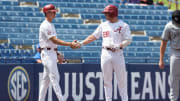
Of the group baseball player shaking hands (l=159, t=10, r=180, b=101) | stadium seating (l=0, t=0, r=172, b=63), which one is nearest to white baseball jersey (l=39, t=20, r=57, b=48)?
baseball player shaking hands (l=159, t=10, r=180, b=101)

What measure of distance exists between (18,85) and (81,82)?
1.50 metres

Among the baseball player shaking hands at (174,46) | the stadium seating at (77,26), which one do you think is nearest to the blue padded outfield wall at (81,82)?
the stadium seating at (77,26)

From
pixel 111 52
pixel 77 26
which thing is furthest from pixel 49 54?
pixel 77 26

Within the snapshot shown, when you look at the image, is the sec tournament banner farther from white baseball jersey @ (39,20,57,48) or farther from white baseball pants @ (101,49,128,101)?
white baseball pants @ (101,49,128,101)

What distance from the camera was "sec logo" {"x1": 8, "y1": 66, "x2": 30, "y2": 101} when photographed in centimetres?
998

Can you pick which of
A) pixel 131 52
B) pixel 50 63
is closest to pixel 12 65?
pixel 50 63

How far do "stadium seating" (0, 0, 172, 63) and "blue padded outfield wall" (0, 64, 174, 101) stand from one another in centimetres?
67

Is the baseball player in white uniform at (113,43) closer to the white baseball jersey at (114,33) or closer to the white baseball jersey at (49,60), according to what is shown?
the white baseball jersey at (114,33)

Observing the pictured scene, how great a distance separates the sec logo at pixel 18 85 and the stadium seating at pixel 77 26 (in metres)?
2.21

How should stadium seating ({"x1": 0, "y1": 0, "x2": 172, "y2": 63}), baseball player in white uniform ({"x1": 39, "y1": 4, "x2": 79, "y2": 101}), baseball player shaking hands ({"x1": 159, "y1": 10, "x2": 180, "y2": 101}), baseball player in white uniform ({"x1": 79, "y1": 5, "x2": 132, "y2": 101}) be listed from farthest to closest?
stadium seating ({"x1": 0, "y1": 0, "x2": 172, "y2": 63}) → baseball player in white uniform ({"x1": 39, "y1": 4, "x2": 79, "y2": 101}) → baseball player in white uniform ({"x1": 79, "y1": 5, "x2": 132, "y2": 101}) → baseball player shaking hands ({"x1": 159, "y1": 10, "x2": 180, "y2": 101})

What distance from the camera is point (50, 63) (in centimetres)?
798

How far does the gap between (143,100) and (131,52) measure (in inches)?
141

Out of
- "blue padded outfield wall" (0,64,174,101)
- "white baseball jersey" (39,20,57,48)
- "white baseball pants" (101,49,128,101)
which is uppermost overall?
"white baseball jersey" (39,20,57,48)

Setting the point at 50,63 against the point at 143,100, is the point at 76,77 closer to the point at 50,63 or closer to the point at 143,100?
the point at 143,100
